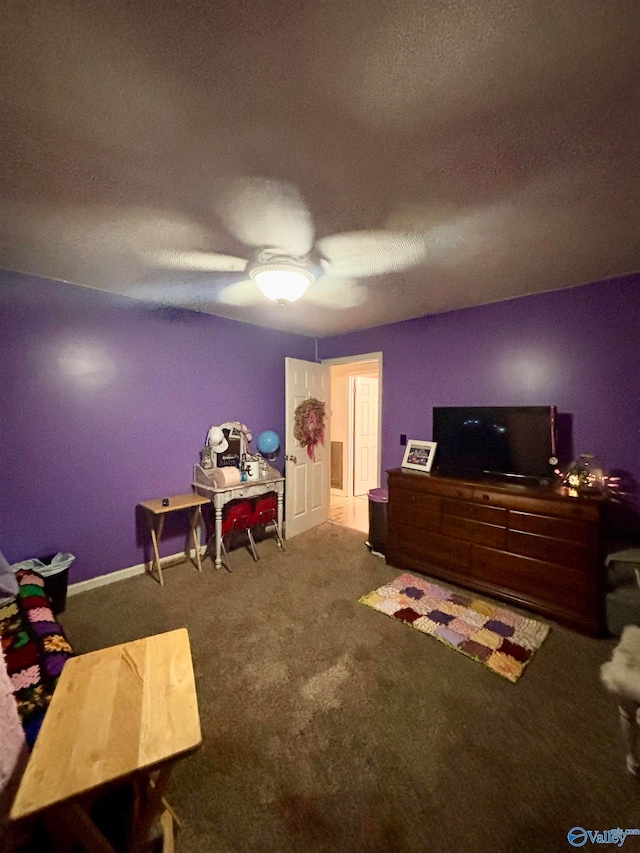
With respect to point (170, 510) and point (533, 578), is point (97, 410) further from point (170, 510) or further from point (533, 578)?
point (533, 578)

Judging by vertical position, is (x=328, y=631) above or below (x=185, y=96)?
below

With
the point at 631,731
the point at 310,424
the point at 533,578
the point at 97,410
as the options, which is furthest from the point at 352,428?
the point at 631,731

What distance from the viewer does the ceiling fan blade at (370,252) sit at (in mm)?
1847

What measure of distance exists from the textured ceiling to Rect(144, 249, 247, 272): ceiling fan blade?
0.06 metres

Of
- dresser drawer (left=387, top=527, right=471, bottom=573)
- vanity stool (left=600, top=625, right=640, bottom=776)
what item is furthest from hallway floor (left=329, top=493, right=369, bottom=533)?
vanity stool (left=600, top=625, right=640, bottom=776)

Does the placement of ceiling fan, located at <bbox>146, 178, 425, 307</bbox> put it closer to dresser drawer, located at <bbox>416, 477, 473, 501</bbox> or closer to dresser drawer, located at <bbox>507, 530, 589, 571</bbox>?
dresser drawer, located at <bbox>416, 477, 473, 501</bbox>

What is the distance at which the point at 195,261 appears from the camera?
2.16 m

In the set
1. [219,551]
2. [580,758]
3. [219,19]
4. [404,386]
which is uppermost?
[219,19]

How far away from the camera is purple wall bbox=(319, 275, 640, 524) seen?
2428 mm

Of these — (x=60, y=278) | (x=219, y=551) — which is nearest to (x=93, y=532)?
(x=219, y=551)

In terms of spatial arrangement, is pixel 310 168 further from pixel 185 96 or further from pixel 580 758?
pixel 580 758

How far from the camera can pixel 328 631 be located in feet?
7.22

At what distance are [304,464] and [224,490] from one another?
118 cm

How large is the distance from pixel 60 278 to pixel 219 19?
2.36m
